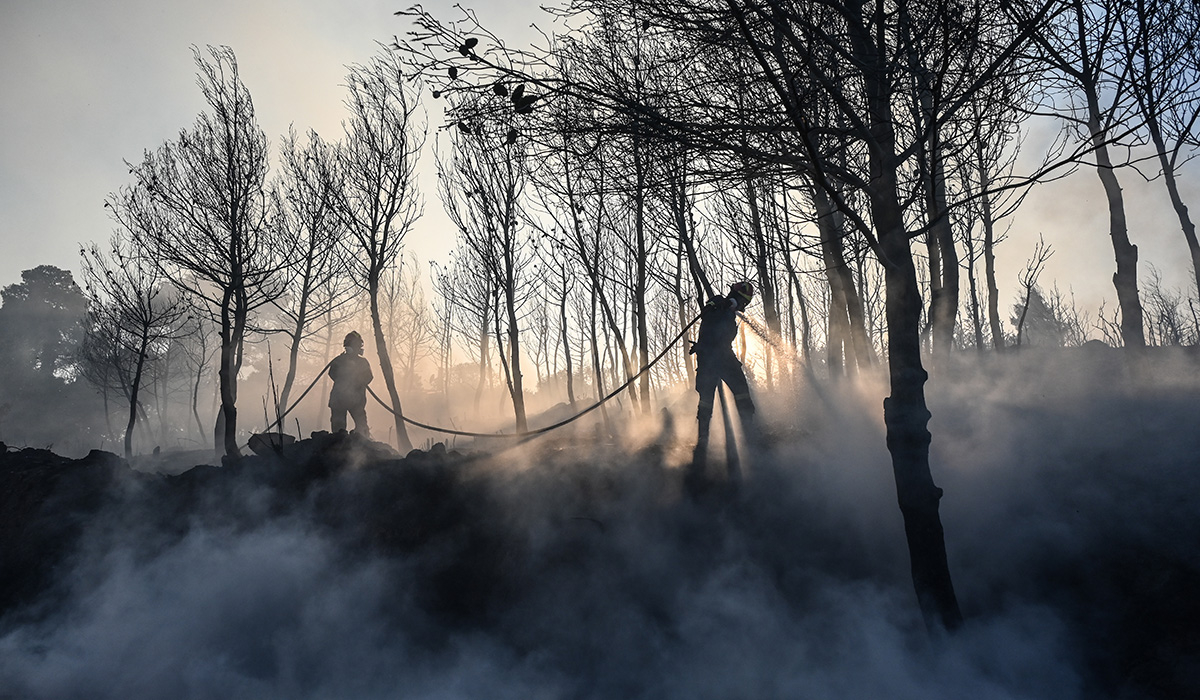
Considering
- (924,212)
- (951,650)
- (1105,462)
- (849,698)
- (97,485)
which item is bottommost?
(849,698)

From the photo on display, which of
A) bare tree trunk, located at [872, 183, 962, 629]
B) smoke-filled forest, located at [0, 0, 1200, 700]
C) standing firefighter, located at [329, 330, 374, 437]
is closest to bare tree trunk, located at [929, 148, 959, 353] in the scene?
smoke-filled forest, located at [0, 0, 1200, 700]

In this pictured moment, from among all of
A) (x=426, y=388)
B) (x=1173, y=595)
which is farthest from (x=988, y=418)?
(x=426, y=388)

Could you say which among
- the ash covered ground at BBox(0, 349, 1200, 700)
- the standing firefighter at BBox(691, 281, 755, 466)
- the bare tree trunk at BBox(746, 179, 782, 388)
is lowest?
the ash covered ground at BBox(0, 349, 1200, 700)

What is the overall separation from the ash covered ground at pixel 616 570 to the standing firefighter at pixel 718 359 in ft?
1.97

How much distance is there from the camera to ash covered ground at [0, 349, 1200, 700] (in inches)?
166

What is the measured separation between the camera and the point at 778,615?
483 cm

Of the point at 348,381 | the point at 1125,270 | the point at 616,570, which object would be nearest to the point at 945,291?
the point at 1125,270

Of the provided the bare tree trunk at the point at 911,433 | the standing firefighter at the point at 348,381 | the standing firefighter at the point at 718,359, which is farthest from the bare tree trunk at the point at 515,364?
the bare tree trunk at the point at 911,433

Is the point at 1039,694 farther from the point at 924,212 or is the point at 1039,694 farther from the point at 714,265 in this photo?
the point at 714,265

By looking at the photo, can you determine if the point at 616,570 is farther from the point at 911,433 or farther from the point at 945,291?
the point at 945,291

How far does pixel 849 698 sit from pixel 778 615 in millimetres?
886

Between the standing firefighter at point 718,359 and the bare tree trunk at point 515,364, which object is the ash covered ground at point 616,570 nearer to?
the standing firefighter at point 718,359

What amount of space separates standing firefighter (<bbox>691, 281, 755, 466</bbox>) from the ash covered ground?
599 millimetres

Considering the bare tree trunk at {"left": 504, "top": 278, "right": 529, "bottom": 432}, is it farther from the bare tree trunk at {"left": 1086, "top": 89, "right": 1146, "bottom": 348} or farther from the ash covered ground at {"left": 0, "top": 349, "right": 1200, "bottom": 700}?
the bare tree trunk at {"left": 1086, "top": 89, "right": 1146, "bottom": 348}
